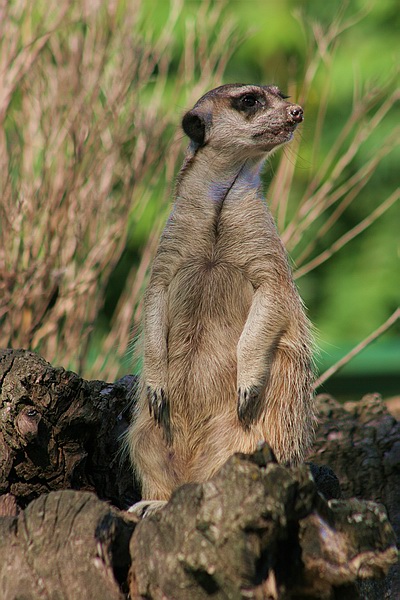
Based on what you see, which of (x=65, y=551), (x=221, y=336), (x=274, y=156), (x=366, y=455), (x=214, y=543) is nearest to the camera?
(x=214, y=543)

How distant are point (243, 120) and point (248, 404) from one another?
1.05 metres

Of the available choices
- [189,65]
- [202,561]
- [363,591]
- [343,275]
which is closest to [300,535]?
[202,561]

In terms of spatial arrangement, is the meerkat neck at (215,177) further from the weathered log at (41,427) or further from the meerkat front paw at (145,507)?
the meerkat front paw at (145,507)

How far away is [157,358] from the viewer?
3.11 m

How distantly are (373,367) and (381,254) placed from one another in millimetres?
4308

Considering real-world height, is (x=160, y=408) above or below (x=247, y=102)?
below

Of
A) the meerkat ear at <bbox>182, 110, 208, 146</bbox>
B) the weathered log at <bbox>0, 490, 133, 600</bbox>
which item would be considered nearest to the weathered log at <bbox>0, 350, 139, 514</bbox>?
the weathered log at <bbox>0, 490, 133, 600</bbox>

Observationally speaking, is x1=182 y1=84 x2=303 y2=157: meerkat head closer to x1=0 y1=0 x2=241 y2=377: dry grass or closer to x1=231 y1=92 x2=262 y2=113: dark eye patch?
x1=231 y1=92 x2=262 y2=113: dark eye patch

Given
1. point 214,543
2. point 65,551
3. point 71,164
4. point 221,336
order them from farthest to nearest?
point 71,164, point 221,336, point 65,551, point 214,543

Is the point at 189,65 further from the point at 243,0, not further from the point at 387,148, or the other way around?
the point at 243,0

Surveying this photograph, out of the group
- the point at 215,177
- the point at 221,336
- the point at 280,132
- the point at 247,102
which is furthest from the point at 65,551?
the point at 247,102

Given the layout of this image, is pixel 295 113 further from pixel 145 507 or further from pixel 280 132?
pixel 145 507

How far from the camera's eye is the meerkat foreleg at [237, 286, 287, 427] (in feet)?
9.68

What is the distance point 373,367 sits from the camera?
6816mm
